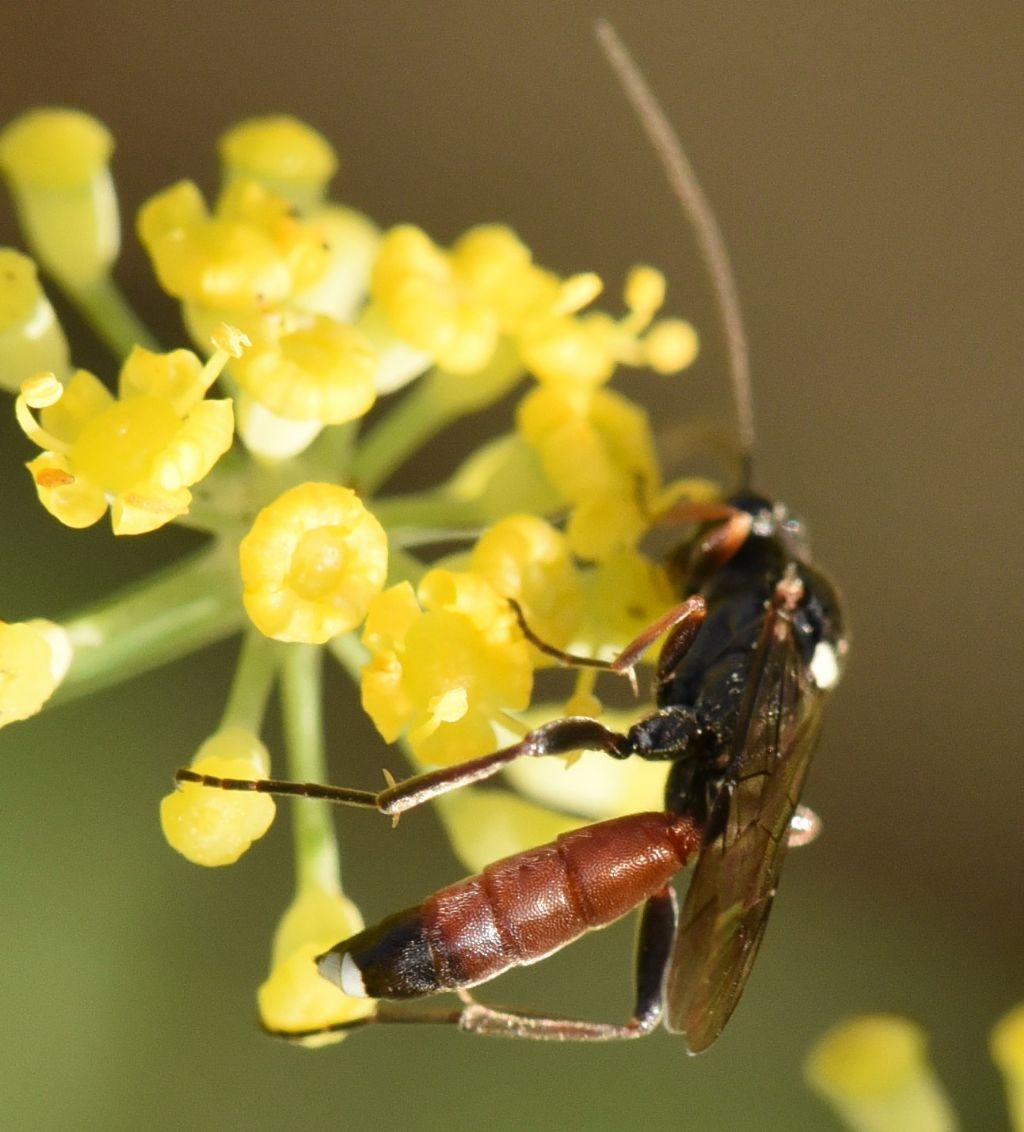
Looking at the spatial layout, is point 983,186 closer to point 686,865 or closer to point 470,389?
point 470,389

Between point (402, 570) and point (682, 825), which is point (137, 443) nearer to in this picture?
point (402, 570)

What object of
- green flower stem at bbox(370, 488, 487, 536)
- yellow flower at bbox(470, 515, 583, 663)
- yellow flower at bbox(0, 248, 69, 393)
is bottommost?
yellow flower at bbox(470, 515, 583, 663)

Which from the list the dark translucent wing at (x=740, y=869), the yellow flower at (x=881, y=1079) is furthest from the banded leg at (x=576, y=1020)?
the yellow flower at (x=881, y=1079)

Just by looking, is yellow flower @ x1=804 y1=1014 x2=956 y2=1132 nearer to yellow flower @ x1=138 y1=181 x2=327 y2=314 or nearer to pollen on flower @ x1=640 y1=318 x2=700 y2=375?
pollen on flower @ x1=640 y1=318 x2=700 y2=375

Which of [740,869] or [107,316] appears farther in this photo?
[107,316]

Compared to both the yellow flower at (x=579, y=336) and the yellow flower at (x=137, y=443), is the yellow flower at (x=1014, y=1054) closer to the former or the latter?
the yellow flower at (x=579, y=336)

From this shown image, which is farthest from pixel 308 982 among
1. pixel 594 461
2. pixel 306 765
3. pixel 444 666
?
pixel 594 461

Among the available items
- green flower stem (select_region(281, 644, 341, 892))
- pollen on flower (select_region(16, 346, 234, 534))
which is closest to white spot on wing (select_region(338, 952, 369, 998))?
green flower stem (select_region(281, 644, 341, 892))
